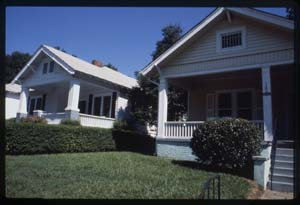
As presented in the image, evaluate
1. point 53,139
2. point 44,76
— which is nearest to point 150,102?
point 44,76

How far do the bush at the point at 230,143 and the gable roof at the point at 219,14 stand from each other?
3.45 meters

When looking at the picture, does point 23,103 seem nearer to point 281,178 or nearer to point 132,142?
point 132,142

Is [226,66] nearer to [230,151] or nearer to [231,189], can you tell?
[230,151]

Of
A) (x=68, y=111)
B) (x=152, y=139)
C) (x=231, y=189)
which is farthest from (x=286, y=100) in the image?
(x=68, y=111)

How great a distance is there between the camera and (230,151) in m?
7.24

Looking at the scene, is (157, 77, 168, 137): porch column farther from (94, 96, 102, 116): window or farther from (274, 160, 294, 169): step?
(94, 96, 102, 116): window

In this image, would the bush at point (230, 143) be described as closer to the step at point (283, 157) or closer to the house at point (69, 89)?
the step at point (283, 157)

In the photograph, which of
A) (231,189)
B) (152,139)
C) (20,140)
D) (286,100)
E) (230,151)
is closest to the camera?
(231,189)

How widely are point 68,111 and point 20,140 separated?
3808mm

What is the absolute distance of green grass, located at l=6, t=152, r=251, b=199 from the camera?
207 inches

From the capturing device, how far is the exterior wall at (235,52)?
28.9 feet

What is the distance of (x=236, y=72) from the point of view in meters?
10.5

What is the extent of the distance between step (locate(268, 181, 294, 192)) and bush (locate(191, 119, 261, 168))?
0.79m

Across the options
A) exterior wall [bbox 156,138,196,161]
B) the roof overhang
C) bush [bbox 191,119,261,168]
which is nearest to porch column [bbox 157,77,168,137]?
exterior wall [bbox 156,138,196,161]
